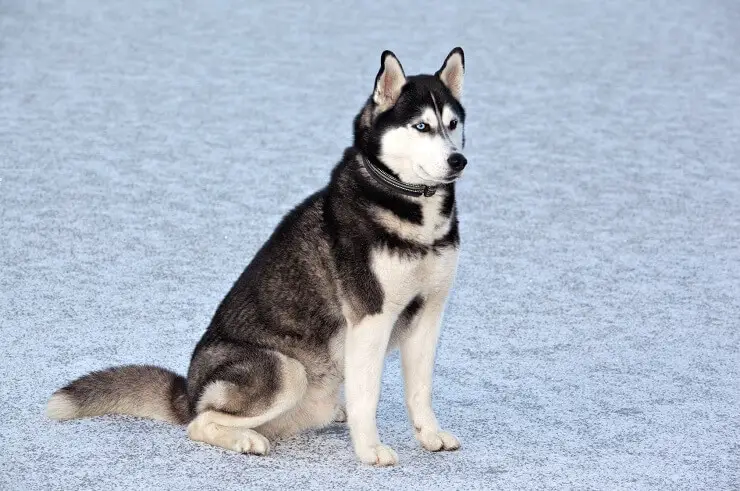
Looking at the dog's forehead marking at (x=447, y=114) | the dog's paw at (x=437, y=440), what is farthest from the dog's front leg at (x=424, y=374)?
the dog's forehead marking at (x=447, y=114)

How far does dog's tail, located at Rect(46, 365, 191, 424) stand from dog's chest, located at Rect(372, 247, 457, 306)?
72cm

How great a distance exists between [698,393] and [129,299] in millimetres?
2114

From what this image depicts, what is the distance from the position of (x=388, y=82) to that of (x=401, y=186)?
0.28 meters

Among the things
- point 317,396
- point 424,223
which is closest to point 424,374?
point 317,396

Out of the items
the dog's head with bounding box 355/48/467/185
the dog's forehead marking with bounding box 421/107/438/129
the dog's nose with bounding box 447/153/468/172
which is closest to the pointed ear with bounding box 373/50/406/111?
the dog's head with bounding box 355/48/467/185

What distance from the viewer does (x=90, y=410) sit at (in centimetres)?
336

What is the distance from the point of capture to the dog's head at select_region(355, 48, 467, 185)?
3.01m

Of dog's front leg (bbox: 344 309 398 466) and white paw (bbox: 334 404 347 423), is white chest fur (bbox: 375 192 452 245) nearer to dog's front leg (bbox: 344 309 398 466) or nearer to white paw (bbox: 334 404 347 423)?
dog's front leg (bbox: 344 309 398 466)

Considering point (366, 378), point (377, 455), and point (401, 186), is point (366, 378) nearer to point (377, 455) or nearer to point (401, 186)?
point (377, 455)

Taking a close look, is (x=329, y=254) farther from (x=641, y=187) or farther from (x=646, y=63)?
(x=646, y=63)

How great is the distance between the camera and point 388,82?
122 inches

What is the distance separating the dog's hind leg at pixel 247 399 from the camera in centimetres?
312

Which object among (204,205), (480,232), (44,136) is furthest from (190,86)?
(480,232)

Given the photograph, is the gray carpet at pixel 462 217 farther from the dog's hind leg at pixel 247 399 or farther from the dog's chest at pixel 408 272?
the dog's chest at pixel 408 272
